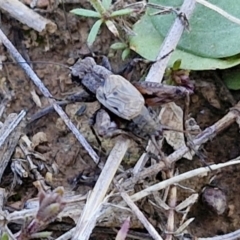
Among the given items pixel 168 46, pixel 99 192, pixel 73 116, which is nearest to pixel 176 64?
pixel 168 46

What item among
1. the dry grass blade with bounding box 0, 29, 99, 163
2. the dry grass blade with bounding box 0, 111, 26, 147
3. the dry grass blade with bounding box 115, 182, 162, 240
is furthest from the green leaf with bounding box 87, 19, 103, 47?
the dry grass blade with bounding box 115, 182, 162, 240

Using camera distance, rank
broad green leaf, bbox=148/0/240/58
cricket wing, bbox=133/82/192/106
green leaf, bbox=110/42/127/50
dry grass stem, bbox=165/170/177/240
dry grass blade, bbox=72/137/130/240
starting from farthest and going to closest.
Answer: green leaf, bbox=110/42/127/50 → broad green leaf, bbox=148/0/240/58 → cricket wing, bbox=133/82/192/106 → dry grass stem, bbox=165/170/177/240 → dry grass blade, bbox=72/137/130/240

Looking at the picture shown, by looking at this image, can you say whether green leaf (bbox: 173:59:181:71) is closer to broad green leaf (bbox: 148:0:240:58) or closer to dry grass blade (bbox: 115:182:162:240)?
broad green leaf (bbox: 148:0:240:58)

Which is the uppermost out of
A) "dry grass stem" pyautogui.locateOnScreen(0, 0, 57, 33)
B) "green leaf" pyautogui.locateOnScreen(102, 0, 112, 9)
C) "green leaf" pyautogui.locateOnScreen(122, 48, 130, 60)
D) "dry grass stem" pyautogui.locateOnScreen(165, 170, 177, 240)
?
"green leaf" pyautogui.locateOnScreen(102, 0, 112, 9)

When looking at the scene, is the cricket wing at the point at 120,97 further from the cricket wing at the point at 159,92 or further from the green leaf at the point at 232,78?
the green leaf at the point at 232,78

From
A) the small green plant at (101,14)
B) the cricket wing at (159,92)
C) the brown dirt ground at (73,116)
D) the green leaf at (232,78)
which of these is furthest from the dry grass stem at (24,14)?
the green leaf at (232,78)

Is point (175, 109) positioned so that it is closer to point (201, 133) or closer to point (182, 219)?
point (201, 133)
